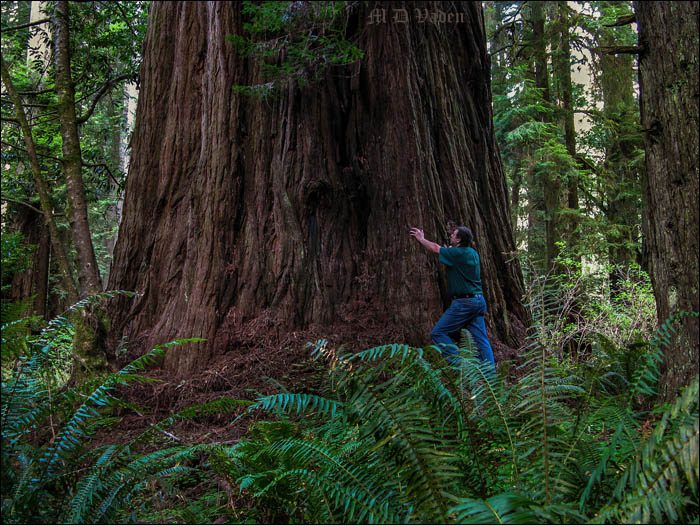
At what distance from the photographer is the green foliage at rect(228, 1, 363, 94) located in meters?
6.05

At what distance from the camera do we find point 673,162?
2744 millimetres

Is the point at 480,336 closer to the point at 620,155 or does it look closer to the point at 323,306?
the point at 323,306

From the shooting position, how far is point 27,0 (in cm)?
1723

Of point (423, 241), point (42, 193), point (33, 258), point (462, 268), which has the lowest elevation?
point (462, 268)

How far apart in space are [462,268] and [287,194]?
2.12 m

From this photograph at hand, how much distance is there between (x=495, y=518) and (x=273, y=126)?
555cm

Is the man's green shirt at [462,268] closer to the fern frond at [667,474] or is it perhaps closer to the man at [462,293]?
the man at [462,293]

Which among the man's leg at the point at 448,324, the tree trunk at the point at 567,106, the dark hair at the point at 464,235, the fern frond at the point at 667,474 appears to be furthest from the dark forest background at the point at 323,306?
the tree trunk at the point at 567,106

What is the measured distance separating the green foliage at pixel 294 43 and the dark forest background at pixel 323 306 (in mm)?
41

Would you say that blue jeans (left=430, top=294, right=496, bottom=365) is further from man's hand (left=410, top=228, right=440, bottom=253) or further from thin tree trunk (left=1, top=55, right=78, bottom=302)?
thin tree trunk (left=1, top=55, right=78, bottom=302)

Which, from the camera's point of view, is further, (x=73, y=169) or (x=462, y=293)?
(x=462, y=293)

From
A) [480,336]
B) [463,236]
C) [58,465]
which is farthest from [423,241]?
[58,465]

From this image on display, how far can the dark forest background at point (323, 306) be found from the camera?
2.48 meters

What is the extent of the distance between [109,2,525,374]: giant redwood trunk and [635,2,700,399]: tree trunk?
135 inches
